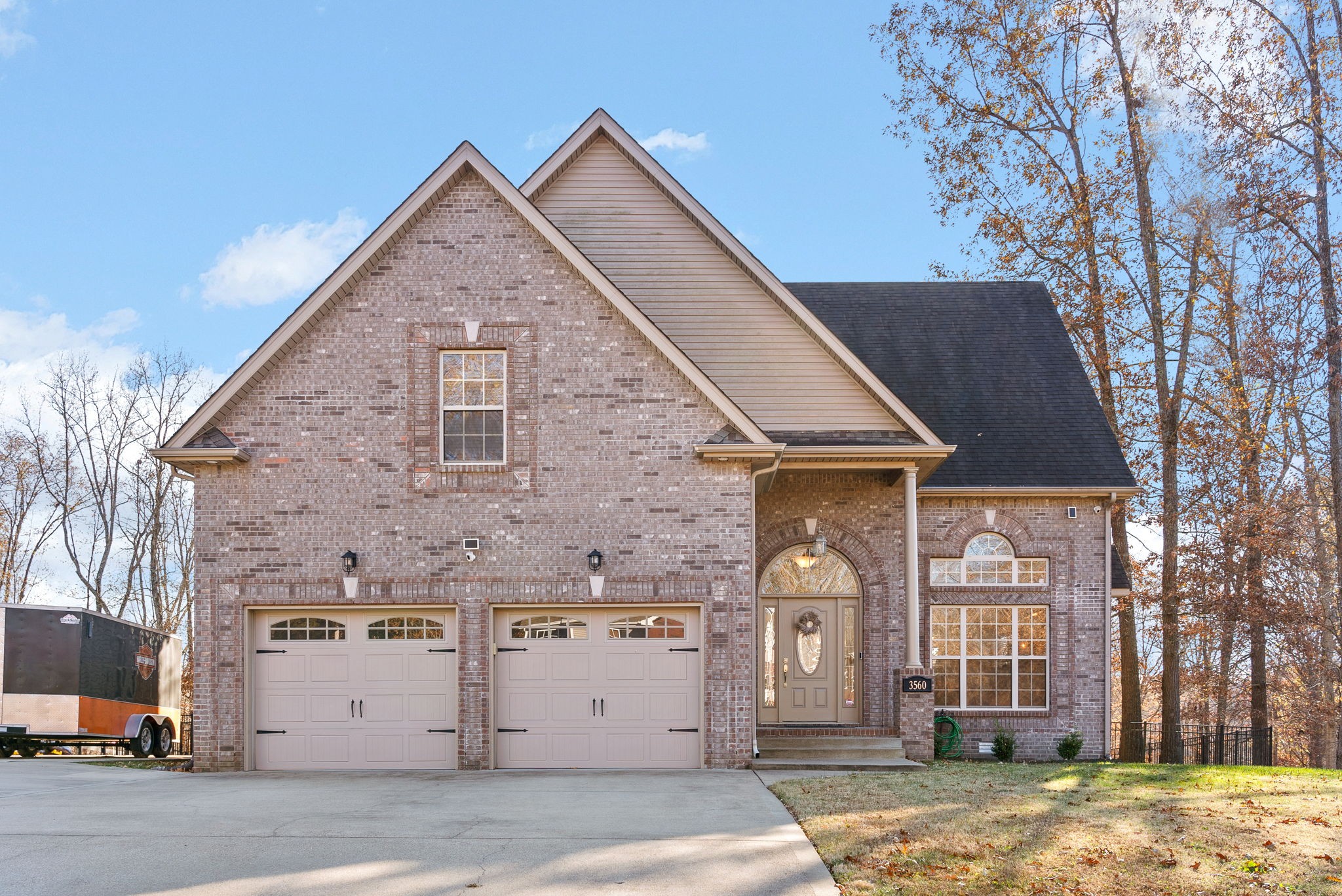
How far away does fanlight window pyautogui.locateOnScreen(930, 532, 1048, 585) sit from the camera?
18312 millimetres

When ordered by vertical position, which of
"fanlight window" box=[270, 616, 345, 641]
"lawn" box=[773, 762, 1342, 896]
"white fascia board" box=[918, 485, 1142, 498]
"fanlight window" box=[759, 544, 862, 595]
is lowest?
"lawn" box=[773, 762, 1342, 896]

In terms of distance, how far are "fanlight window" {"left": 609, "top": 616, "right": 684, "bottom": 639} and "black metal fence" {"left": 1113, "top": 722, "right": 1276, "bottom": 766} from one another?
11498 mm

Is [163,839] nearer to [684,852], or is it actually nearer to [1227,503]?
[684,852]

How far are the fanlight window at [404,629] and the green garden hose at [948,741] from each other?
7526 mm

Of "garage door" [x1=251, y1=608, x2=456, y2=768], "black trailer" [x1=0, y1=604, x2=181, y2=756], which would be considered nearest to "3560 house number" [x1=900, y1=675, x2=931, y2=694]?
"garage door" [x1=251, y1=608, x2=456, y2=768]

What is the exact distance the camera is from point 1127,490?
1795 cm

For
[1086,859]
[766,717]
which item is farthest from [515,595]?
[1086,859]

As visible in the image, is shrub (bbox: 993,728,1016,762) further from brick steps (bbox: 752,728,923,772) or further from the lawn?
the lawn

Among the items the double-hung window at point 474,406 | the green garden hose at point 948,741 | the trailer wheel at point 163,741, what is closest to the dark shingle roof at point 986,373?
the green garden hose at point 948,741

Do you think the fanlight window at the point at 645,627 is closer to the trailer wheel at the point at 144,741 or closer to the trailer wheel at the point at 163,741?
the trailer wheel at the point at 144,741

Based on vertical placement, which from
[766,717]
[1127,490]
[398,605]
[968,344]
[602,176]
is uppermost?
[602,176]

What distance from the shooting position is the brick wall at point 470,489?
14.7 meters

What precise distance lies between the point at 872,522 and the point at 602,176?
22.2 ft

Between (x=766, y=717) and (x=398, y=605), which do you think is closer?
(x=398, y=605)
